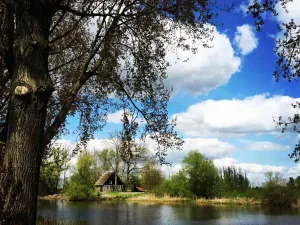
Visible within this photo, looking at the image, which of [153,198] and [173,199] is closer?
[173,199]

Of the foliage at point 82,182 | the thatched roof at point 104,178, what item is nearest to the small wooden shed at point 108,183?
the thatched roof at point 104,178

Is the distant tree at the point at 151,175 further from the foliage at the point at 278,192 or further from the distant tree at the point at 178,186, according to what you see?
the foliage at the point at 278,192

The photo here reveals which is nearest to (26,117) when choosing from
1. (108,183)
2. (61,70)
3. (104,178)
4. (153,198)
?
(61,70)

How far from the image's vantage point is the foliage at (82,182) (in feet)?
175

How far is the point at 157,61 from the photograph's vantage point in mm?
7457

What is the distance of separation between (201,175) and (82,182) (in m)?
20.6

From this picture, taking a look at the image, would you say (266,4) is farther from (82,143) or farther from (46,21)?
(82,143)

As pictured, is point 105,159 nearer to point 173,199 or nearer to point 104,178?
point 104,178

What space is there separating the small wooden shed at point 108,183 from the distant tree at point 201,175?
29498 mm

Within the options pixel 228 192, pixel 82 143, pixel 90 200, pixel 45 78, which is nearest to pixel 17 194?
pixel 45 78

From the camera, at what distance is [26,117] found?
454cm

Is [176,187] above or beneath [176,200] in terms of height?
above

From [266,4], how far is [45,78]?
408cm

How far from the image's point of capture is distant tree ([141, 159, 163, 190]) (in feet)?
206
